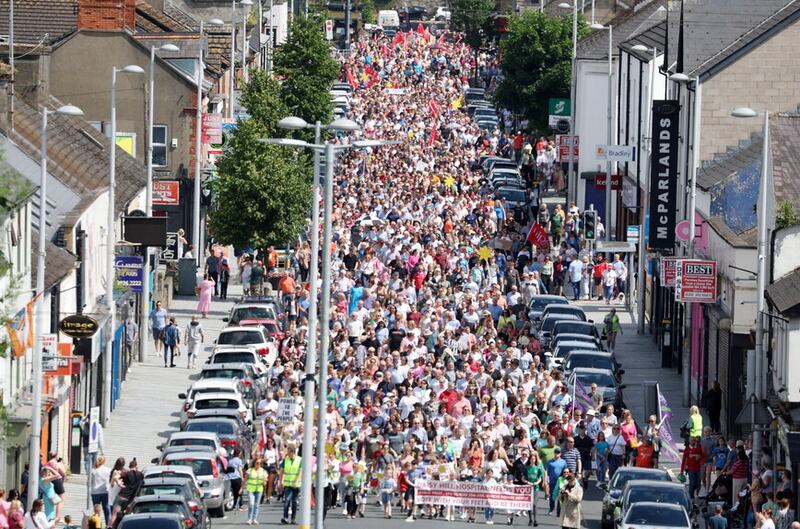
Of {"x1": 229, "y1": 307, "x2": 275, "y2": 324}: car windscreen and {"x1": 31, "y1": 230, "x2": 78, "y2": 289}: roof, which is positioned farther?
{"x1": 229, "y1": 307, "x2": 275, "y2": 324}: car windscreen

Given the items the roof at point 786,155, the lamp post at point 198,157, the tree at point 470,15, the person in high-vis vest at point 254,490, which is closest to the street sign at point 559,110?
the lamp post at point 198,157

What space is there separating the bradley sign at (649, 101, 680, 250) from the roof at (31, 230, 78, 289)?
61.6 feet

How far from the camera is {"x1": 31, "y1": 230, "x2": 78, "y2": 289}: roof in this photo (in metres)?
45.4

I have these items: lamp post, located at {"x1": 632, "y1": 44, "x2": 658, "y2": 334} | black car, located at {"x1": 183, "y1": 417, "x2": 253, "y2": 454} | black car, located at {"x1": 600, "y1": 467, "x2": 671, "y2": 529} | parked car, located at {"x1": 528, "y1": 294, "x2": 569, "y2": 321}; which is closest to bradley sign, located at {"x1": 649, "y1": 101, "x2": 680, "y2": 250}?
lamp post, located at {"x1": 632, "y1": 44, "x2": 658, "y2": 334}

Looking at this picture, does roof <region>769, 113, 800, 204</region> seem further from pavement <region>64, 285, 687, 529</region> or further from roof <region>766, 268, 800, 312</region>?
pavement <region>64, 285, 687, 529</region>

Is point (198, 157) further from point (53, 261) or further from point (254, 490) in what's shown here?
point (254, 490)

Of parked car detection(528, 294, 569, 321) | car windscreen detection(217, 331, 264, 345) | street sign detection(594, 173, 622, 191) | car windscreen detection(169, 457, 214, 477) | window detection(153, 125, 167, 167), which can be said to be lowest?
car windscreen detection(169, 457, 214, 477)

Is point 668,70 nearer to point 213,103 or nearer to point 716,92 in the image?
point 716,92

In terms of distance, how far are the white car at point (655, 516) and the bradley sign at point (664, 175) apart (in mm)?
24270

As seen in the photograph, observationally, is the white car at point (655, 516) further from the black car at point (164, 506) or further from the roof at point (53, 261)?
the roof at point (53, 261)

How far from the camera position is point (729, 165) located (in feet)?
189

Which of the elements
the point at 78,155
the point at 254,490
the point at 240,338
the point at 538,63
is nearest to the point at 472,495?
the point at 254,490

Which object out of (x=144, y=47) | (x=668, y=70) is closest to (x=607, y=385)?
(x=668, y=70)

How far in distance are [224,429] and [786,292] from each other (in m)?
11.1
